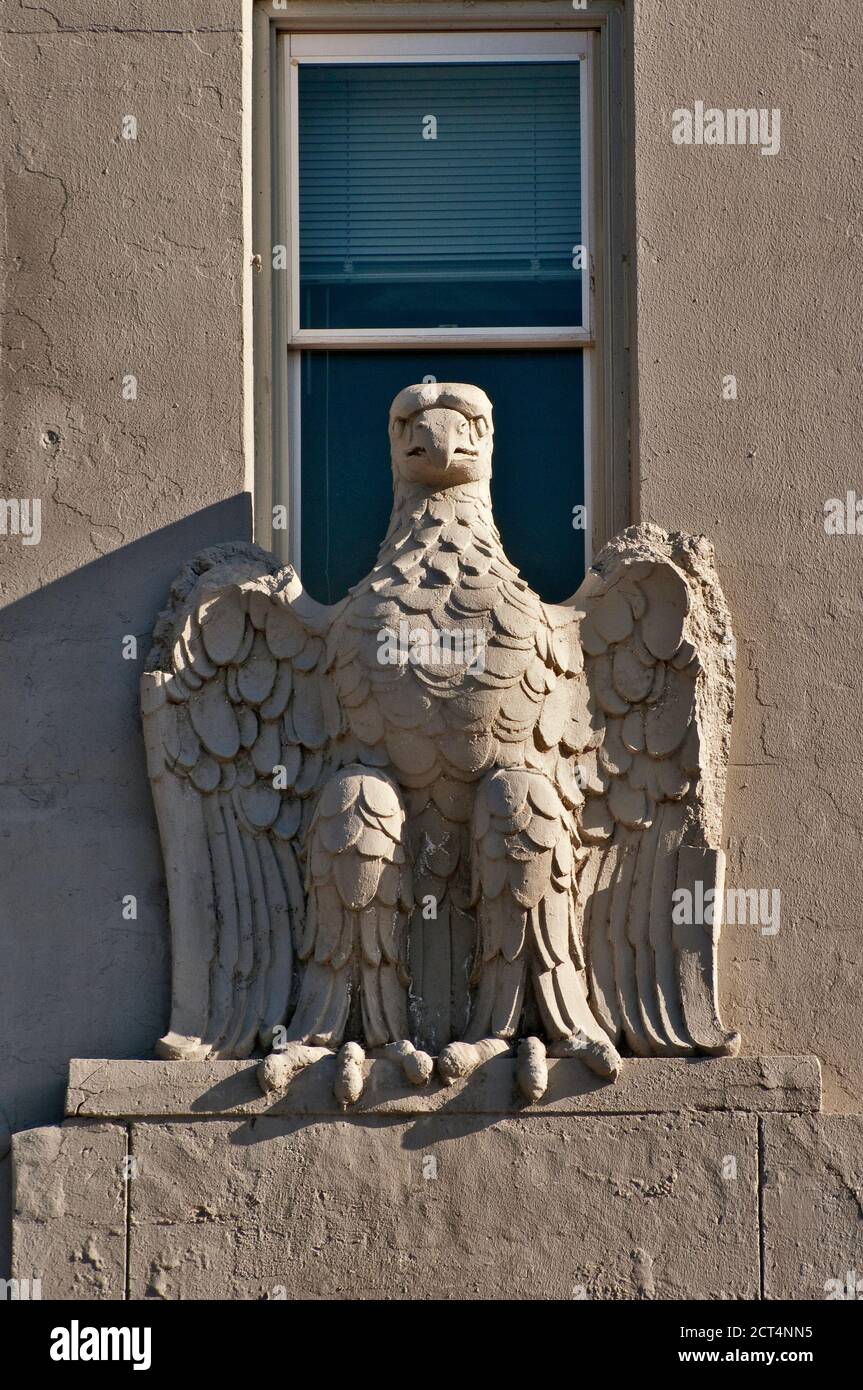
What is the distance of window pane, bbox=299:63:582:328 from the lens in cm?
885

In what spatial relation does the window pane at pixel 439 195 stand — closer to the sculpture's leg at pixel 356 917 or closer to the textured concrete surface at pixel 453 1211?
the sculpture's leg at pixel 356 917

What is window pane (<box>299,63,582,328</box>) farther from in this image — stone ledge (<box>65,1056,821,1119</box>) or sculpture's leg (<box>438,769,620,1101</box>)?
stone ledge (<box>65,1056,821,1119</box>)

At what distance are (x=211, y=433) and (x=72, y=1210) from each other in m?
2.52

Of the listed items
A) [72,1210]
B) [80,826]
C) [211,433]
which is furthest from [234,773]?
[72,1210]

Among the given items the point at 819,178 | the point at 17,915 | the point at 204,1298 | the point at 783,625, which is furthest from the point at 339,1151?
the point at 819,178

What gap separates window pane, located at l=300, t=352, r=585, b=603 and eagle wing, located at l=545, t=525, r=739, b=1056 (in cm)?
51

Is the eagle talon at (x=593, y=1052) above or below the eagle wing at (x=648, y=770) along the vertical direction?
below

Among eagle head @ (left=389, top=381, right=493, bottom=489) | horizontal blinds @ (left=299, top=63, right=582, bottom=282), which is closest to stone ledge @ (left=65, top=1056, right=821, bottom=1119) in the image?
eagle head @ (left=389, top=381, right=493, bottom=489)

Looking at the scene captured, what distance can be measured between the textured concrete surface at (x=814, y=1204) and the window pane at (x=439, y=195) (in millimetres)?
2890

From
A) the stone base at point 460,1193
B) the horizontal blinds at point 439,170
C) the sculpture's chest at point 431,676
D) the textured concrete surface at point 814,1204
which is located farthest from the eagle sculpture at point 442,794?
the horizontal blinds at point 439,170

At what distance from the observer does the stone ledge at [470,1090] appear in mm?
7688

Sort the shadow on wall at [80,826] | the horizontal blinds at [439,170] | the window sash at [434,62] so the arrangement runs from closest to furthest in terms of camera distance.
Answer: the shadow on wall at [80,826], the window sash at [434,62], the horizontal blinds at [439,170]

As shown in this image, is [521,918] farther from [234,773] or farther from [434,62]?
[434,62]

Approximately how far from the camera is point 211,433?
27.7 ft
